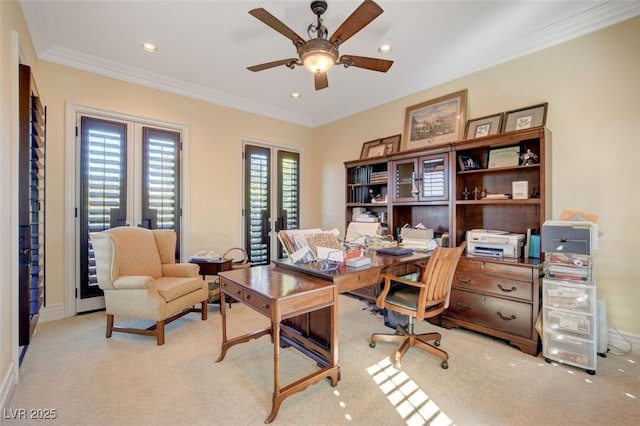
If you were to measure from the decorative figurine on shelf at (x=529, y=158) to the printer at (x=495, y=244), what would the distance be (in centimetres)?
71

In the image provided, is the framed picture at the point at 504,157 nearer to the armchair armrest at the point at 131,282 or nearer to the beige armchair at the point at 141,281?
the beige armchair at the point at 141,281

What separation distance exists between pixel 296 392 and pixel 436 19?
3205 mm

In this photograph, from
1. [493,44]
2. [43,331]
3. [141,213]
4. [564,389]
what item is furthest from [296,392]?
[493,44]

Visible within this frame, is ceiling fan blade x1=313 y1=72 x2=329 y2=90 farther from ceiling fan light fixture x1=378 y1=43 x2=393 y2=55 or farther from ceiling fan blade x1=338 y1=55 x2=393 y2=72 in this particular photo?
ceiling fan light fixture x1=378 y1=43 x2=393 y2=55

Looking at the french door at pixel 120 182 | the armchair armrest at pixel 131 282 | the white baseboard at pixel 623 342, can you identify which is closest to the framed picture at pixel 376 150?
the french door at pixel 120 182

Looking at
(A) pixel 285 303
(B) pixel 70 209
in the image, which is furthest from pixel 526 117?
(B) pixel 70 209

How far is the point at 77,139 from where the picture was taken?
325 centimetres

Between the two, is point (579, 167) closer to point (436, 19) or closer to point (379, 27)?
point (436, 19)

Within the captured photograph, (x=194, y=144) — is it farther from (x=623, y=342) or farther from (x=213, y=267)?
(x=623, y=342)

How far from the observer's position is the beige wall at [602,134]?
2.39 metres

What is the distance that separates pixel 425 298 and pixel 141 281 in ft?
8.10

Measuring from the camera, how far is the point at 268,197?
4887 millimetres

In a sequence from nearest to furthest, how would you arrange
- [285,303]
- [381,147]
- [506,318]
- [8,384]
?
[285,303] < [8,384] < [506,318] < [381,147]

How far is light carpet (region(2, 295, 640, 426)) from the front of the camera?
1676 mm
